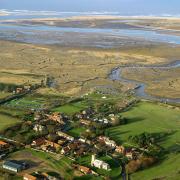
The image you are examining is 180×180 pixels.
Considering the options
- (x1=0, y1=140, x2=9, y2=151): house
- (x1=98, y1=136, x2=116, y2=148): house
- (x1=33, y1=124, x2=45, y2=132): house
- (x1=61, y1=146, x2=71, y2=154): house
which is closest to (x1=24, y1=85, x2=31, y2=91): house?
(x1=33, y1=124, x2=45, y2=132): house

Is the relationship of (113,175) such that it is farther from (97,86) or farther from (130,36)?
(130,36)

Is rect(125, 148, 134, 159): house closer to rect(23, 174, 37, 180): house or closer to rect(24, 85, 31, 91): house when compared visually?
rect(23, 174, 37, 180): house

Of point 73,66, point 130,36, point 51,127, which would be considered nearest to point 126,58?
point 73,66

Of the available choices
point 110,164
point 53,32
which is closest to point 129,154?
point 110,164

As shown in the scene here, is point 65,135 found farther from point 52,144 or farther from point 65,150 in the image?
point 65,150

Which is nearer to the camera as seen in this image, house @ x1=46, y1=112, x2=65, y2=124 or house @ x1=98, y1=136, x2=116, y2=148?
house @ x1=98, y1=136, x2=116, y2=148
